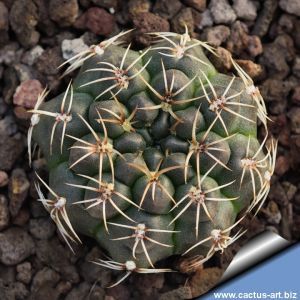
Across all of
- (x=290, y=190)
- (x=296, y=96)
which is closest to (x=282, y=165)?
(x=290, y=190)

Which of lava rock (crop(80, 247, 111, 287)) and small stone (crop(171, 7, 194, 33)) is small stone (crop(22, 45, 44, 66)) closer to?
small stone (crop(171, 7, 194, 33))

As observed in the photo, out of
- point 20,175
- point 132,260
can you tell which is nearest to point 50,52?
point 20,175

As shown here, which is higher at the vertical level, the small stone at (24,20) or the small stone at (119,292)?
the small stone at (24,20)

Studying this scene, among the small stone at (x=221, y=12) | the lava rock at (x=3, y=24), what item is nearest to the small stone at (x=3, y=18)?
the lava rock at (x=3, y=24)

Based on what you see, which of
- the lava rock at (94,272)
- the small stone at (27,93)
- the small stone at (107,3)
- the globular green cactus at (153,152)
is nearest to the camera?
the globular green cactus at (153,152)

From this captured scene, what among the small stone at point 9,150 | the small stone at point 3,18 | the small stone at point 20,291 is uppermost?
the small stone at point 3,18

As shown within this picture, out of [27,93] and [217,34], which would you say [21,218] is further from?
[217,34]

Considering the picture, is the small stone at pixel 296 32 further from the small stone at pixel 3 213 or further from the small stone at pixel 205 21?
the small stone at pixel 3 213

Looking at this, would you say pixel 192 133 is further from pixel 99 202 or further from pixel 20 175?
pixel 20 175
